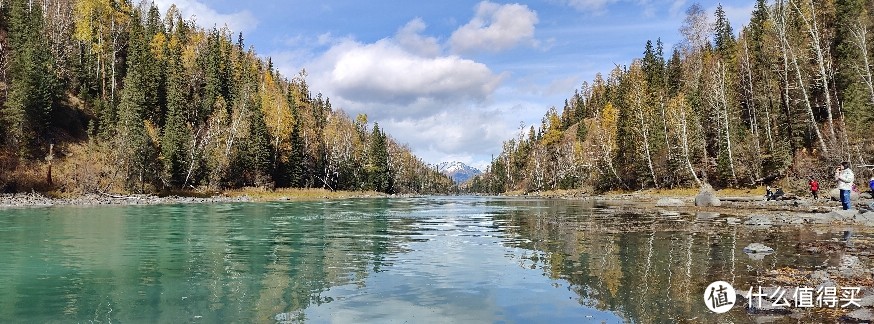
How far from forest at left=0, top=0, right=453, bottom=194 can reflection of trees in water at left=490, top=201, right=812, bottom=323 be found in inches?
2681

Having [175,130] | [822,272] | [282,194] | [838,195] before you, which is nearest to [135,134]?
[175,130]

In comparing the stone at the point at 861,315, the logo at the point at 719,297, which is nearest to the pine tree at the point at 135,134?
the logo at the point at 719,297

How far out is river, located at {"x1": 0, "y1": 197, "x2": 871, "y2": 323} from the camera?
395 inches

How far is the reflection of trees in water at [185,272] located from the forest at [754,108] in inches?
1533

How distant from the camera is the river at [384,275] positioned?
10039 mm

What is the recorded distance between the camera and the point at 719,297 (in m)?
10.2

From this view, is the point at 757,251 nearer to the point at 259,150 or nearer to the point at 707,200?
the point at 707,200

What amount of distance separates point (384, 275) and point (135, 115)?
259ft

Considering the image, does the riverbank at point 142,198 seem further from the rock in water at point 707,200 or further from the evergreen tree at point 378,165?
the rock in water at point 707,200

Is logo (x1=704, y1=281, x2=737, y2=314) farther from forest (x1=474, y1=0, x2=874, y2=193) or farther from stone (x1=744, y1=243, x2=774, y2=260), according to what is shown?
forest (x1=474, y1=0, x2=874, y2=193)

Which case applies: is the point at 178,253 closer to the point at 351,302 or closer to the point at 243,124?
the point at 351,302

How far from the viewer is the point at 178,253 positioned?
18.8 meters

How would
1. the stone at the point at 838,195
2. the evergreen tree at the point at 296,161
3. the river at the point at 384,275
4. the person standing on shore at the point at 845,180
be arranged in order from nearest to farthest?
the river at the point at 384,275
the person standing on shore at the point at 845,180
the stone at the point at 838,195
the evergreen tree at the point at 296,161

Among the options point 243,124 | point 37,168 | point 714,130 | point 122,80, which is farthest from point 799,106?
point 122,80
